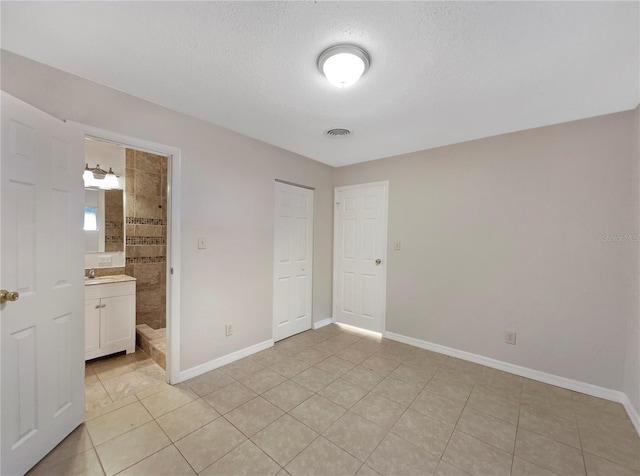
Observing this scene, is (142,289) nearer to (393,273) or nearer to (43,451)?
(43,451)

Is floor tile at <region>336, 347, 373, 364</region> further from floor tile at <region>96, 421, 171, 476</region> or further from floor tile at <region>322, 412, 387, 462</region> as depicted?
floor tile at <region>96, 421, 171, 476</region>

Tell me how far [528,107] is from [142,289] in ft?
14.8

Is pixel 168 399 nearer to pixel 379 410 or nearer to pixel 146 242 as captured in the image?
pixel 379 410

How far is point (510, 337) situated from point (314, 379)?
2.00m

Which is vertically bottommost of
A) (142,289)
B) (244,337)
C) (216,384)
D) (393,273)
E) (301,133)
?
(216,384)

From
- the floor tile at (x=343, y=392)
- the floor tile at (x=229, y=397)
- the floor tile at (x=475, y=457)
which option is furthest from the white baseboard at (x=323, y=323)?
the floor tile at (x=475, y=457)

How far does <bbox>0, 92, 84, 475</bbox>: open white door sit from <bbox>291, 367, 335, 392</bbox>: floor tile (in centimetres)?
162

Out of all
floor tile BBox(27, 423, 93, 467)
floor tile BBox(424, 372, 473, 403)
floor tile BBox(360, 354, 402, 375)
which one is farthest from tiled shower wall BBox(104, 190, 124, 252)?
A: floor tile BBox(424, 372, 473, 403)

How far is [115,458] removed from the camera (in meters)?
1.57

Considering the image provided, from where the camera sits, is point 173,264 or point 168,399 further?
point 173,264

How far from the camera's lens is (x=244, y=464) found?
5.07 ft

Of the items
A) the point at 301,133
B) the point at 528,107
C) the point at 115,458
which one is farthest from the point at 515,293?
the point at 115,458

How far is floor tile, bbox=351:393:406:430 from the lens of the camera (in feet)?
6.36

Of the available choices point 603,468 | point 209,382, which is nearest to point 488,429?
point 603,468
